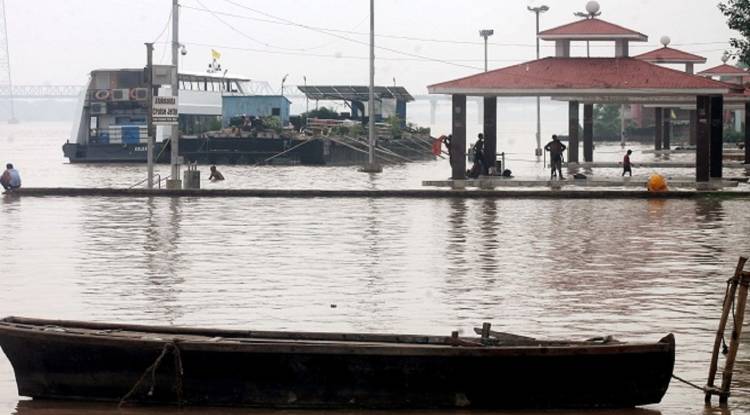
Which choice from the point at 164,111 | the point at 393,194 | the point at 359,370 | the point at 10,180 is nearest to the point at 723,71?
the point at 393,194

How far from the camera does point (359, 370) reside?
38.1ft

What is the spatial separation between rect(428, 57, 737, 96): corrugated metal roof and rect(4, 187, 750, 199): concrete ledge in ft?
13.8

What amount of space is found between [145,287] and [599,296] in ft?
20.3

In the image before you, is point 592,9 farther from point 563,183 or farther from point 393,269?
point 393,269

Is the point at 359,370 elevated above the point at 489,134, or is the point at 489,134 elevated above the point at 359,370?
the point at 489,134

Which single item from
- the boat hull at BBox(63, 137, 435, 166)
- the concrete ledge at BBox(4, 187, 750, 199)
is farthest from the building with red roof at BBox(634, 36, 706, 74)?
the concrete ledge at BBox(4, 187, 750, 199)

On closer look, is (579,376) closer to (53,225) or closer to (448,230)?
(448,230)

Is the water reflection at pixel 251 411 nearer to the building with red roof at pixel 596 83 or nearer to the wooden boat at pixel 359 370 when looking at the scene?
the wooden boat at pixel 359 370

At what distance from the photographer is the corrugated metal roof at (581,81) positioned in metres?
44.0

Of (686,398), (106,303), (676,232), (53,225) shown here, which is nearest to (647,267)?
(676,232)

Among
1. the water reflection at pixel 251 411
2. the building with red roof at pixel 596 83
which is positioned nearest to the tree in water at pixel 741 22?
the building with red roof at pixel 596 83

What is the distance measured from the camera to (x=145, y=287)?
64.8 feet

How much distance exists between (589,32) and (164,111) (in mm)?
14309

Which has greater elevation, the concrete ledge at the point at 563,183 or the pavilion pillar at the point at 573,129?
the pavilion pillar at the point at 573,129
